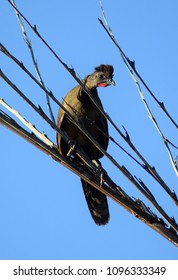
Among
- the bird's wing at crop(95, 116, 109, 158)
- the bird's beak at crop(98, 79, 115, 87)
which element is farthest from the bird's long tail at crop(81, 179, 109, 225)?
the bird's beak at crop(98, 79, 115, 87)

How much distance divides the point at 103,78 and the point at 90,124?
2.21 ft

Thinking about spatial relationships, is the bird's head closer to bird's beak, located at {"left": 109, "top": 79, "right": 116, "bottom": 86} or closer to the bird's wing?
bird's beak, located at {"left": 109, "top": 79, "right": 116, "bottom": 86}

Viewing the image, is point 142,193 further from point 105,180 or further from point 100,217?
point 100,217

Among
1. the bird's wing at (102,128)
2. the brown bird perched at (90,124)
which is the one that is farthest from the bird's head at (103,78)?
the bird's wing at (102,128)

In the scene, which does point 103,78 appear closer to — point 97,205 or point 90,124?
point 90,124

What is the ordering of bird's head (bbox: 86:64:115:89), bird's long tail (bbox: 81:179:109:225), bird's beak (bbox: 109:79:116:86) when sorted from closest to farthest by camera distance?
bird's long tail (bbox: 81:179:109:225) → bird's beak (bbox: 109:79:116:86) → bird's head (bbox: 86:64:115:89)

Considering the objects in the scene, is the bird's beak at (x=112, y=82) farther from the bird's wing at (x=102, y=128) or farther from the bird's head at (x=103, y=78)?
the bird's wing at (x=102, y=128)

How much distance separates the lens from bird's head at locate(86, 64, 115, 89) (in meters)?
6.55

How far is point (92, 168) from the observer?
3.31 metres

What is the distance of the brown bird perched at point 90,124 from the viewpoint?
250 inches

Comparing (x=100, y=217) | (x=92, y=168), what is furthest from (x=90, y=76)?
(x=92, y=168)

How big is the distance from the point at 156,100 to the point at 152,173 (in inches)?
15.7

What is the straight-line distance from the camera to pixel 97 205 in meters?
6.43

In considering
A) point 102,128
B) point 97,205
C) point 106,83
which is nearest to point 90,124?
point 102,128
